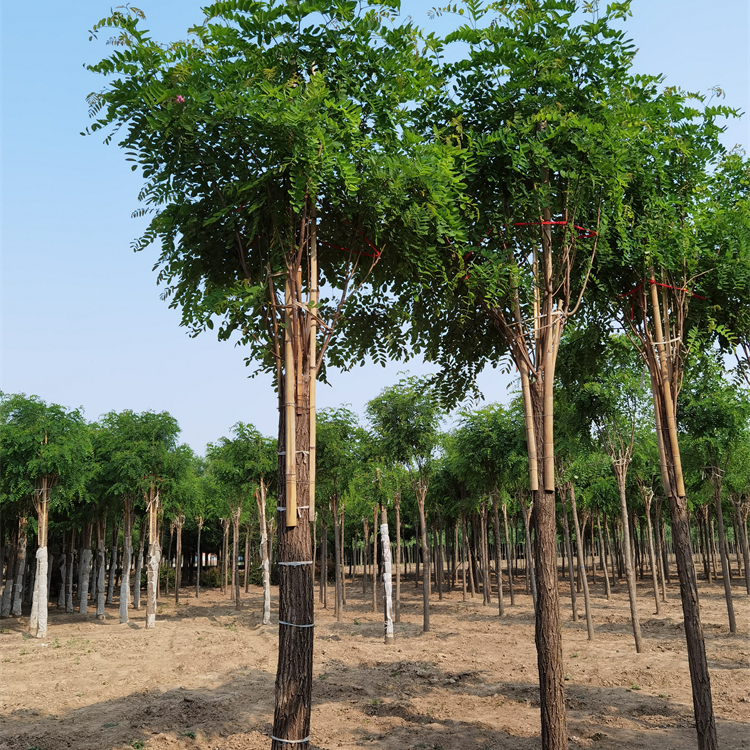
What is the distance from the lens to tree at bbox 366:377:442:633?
17891 mm

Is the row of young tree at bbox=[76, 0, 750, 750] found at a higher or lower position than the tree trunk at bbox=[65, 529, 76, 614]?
higher

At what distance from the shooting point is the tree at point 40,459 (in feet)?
57.6

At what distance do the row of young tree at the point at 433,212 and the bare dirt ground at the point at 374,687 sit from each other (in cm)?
305

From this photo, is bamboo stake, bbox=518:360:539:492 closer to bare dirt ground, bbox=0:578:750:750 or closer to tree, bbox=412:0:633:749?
tree, bbox=412:0:633:749

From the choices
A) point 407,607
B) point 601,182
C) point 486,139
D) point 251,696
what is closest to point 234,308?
point 486,139

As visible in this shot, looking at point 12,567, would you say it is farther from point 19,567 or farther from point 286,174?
point 286,174

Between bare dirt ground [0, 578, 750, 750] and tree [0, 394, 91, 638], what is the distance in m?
2.14

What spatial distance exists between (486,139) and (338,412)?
50.4ft

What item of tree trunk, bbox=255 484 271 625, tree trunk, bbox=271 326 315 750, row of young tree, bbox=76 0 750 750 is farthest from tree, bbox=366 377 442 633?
tree trunk, bbox=271 326 315 750

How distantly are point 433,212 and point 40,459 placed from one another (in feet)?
51.4

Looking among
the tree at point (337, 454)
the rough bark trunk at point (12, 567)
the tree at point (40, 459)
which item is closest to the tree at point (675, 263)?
Result: the tree at point (337, 454)

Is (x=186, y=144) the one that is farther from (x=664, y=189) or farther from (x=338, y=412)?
(x=338, y=412)

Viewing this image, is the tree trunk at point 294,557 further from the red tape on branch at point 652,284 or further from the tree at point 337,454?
the tree at point 337,454

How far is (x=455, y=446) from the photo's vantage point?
804 inches
